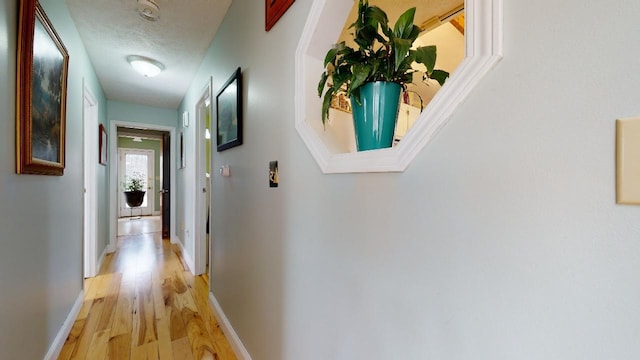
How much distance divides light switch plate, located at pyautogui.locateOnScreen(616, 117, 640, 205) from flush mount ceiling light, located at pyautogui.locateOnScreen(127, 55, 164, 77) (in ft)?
10.5

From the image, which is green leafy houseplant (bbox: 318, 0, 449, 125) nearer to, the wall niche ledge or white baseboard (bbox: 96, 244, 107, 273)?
the wall niche ledge

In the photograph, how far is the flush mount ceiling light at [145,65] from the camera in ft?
8.50

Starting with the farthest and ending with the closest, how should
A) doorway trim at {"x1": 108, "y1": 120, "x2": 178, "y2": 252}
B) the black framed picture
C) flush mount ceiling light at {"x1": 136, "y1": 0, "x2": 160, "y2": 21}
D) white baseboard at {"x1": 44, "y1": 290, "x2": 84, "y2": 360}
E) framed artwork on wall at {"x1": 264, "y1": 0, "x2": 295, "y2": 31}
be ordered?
doorway trim at {"x1": 108, "y1": 120, "x2": 178, "y2": 252}
flush mount ceiling light at {"x1": 136, "y1": 0, "x2": 160, "y2": 21}
the black framed picture
white baseboard at {"x1": 44, "y1": 290, "x2": 84, "y2": 360}
framed artwork on wall at {"x1": 264, "y1": 0, "x2": 295, "y2": 31}

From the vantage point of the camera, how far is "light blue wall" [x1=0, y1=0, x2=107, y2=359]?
107cm

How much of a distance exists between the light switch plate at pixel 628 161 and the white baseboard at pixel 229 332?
1728 millimetres

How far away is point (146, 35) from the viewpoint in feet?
7.25

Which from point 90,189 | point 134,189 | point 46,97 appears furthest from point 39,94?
point 134,189

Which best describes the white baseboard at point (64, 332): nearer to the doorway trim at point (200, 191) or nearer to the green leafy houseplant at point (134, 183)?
the doorway trim at point (200, 191)

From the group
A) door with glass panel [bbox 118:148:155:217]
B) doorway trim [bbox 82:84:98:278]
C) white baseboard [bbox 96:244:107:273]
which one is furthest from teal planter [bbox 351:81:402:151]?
door with glass panel [bbox 118:148:155:217]

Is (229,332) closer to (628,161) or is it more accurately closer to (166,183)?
(628,161)

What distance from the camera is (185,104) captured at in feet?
11.9

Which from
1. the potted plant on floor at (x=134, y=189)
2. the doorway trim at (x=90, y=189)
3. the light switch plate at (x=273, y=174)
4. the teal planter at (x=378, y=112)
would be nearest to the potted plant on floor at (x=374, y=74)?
the teal planter at (x=378, y=112)

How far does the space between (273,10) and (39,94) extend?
1.22 metres

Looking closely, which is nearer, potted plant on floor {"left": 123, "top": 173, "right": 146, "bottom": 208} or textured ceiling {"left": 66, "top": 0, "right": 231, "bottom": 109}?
textured ceiling {"left": 66, "top": 0, "right": 231, "bottom": 109}
